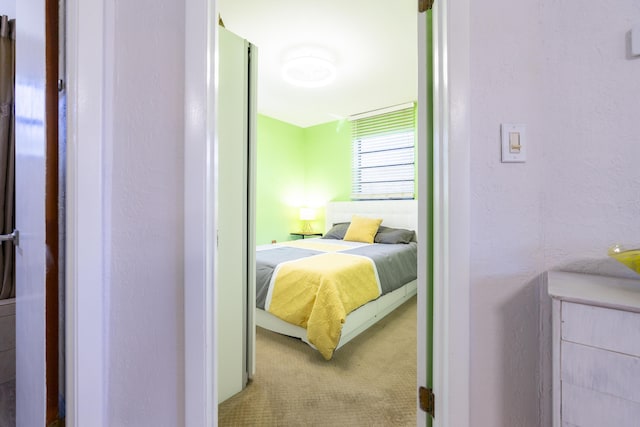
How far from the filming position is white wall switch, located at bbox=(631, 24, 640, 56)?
0.79 meters

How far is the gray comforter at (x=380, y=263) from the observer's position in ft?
7.56

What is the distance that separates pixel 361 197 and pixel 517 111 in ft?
11.9

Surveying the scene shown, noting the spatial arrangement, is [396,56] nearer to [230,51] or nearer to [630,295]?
[230,51]

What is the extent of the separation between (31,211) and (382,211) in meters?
3.71

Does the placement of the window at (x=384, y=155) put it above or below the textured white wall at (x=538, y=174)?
above

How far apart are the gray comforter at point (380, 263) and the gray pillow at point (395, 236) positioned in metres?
0.21

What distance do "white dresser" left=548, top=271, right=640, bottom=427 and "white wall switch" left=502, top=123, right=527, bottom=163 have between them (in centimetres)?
42

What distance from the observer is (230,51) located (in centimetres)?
155

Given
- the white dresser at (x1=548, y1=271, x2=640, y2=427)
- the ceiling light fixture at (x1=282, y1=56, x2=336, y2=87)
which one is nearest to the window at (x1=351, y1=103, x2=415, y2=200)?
the ceiling light fixture at (x1=282, y1=56, x2=336, y2=87)

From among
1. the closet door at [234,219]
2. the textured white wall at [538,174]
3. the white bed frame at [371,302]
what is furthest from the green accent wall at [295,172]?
the textured white wall at [538,174]

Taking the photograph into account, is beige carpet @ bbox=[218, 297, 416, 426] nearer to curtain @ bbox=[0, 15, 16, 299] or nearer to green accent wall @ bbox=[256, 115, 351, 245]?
curtain @ bbox=[0, 15, 16, 299]

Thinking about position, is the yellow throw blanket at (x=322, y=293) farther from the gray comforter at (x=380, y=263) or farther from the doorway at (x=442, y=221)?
the doorway at (x=442, y=221)

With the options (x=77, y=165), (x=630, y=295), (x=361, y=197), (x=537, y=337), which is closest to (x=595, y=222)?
(x=630, y=295)

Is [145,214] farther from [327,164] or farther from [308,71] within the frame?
[327,164]
